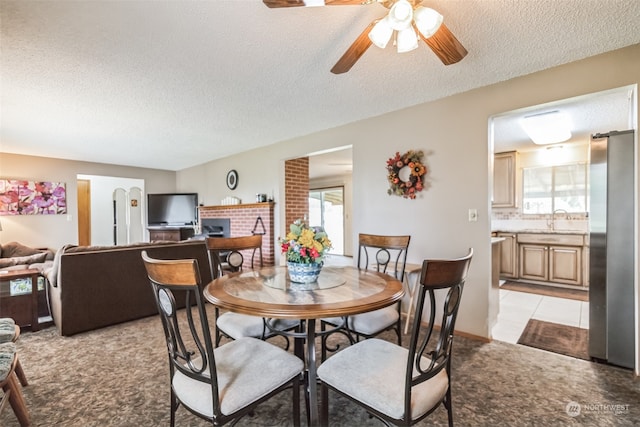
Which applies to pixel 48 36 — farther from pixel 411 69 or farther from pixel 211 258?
pixel 411 69

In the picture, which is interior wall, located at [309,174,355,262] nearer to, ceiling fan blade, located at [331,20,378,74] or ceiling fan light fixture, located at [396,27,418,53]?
ceiling fan blade, located at [331,20,378,74]

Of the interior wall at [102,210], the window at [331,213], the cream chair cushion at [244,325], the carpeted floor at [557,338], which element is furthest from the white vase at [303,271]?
the interior wall at [102,210]

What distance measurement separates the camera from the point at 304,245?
1690 mm

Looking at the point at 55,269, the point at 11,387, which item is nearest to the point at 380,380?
the point at 11,387

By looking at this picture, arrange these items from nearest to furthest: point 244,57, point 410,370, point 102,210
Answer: point 410,370 < point 244,57 < point 102,210

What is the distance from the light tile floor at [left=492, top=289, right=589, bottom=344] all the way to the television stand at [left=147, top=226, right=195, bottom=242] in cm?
629

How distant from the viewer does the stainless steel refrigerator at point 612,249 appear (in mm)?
2164

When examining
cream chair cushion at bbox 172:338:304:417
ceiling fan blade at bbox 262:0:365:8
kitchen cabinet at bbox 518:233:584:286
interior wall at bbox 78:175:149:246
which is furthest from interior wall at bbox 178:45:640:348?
→ interior wall at bbox 78:175:149:246

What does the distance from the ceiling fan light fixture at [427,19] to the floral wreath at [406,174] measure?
1739 millimetres

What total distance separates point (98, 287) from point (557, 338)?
14.7 ft

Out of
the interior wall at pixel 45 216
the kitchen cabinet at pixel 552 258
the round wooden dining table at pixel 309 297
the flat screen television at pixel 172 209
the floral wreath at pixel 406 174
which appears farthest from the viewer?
the flat screen television at pixel 172 209

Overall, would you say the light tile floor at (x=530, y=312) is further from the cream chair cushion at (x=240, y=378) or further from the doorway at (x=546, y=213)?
the cream chair cushion at (x=240, y=378)

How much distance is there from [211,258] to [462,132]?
2.55 metres

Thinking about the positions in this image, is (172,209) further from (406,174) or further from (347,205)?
(406,174)
